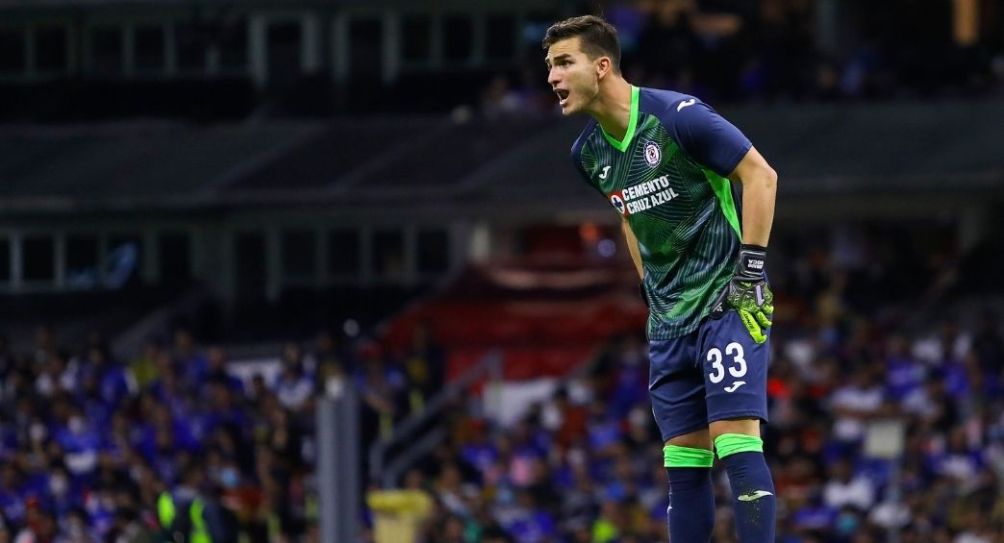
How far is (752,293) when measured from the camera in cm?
739

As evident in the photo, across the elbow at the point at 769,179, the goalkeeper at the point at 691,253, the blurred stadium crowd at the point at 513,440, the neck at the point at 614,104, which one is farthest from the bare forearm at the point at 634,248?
the blurred stadium crowd at the point at 513,440

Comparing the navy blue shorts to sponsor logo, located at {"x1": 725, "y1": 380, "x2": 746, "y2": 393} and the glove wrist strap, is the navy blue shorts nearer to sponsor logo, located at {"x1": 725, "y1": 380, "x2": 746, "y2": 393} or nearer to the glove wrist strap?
sponsor logo, located at {"x1": 725, "y1": 380, "x2": 746, "y2": 393}

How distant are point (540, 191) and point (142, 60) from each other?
10.3 meters

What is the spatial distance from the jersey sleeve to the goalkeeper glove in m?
0.29

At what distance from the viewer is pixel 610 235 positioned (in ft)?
96.4

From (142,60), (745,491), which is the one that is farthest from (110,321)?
(745,491)

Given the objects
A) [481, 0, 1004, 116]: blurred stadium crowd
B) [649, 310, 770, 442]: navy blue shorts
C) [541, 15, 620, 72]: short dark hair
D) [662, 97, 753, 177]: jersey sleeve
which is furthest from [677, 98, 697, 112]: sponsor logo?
[481, 0, 1004, 116]: blurred stadium crowd

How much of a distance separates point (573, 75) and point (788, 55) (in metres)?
20.1

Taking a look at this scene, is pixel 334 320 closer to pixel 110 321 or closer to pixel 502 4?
pixel 110 321

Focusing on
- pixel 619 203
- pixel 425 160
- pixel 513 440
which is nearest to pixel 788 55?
pixel 425 160

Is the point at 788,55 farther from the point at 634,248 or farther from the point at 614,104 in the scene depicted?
the point at 614,104

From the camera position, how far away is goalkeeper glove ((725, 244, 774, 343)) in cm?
729

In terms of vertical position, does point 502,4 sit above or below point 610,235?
above

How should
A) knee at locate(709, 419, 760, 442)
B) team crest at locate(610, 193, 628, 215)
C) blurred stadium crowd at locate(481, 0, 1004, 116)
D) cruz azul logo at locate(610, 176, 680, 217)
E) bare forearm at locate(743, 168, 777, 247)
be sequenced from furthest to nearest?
blurred stadium crowd at locate(481, 0, 1004, 116)
team crest at locate(610, 193, 628, 215)
cruz azul logo at locate(610, 176, 680, 217)
knee at locate(709, 419, 760, 442)
bare forearm at locate(743, 168, 777, 247)
